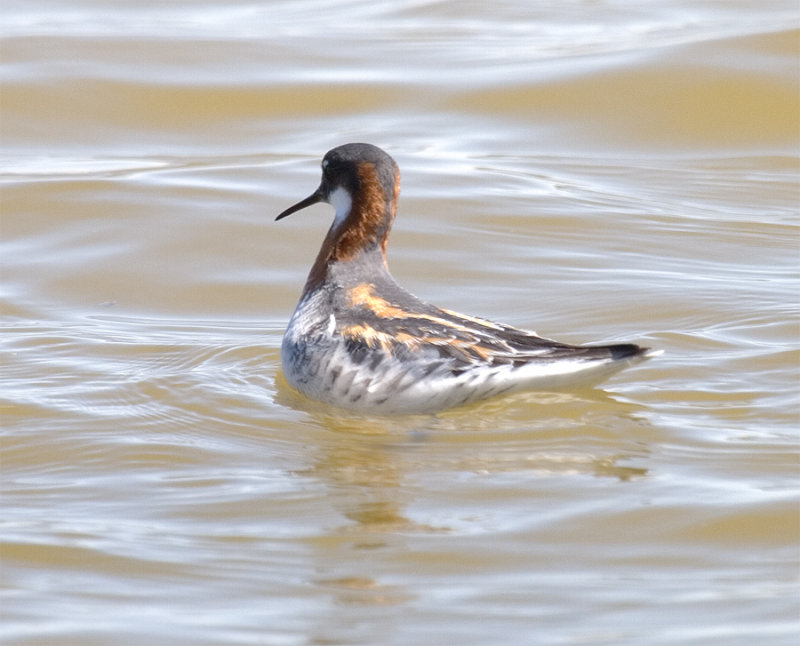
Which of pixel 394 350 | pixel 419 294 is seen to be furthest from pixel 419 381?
pixel 419 294

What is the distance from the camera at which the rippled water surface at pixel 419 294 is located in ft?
18.3

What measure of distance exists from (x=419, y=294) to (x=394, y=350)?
2.36 meters

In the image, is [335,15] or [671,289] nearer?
[671,289]

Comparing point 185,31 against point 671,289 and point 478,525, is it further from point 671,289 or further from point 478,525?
point 478,525

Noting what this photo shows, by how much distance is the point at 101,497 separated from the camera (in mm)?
6543

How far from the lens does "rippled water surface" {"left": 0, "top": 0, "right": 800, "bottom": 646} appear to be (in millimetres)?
5574

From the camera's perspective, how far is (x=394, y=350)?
7.57 m

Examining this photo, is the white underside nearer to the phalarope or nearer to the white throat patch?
the phalarope

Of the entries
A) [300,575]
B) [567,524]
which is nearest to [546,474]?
[567,524]

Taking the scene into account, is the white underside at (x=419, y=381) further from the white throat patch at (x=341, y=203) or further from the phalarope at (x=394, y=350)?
the white throat patch at (x=341, y=203)

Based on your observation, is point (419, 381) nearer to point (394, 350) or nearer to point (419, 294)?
point (394, 350)

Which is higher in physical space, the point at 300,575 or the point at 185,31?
the point at 185,31

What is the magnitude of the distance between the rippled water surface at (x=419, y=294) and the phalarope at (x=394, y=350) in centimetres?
15

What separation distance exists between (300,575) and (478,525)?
0.86 meters
